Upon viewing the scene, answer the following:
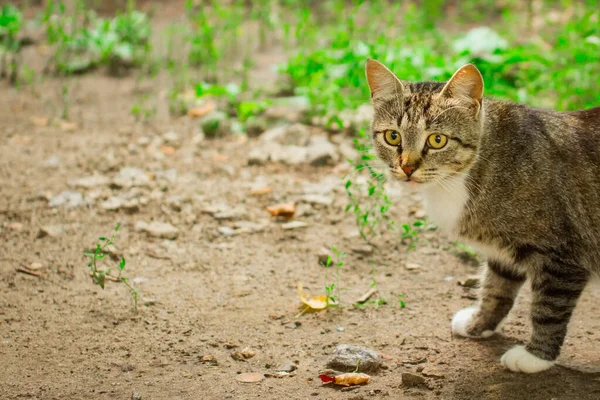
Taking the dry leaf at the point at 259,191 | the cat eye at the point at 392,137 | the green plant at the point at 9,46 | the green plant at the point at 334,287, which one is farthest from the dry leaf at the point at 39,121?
the cat eye at the point at 392,137

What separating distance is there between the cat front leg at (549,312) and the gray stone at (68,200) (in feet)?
9.93

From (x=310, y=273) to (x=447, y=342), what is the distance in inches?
39.7

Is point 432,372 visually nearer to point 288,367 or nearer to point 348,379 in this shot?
point 348,379

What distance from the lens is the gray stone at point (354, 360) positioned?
327cm

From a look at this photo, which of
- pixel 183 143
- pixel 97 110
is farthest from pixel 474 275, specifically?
pixel 97 110

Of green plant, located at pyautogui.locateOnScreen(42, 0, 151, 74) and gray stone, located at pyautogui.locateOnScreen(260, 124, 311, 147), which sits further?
green plant, located at pyautogui.locateOnScreen(42, 0, 151, 74)

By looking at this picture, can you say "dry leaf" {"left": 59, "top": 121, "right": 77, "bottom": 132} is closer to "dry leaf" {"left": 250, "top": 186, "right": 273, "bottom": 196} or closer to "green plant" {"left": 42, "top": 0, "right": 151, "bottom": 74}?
"green plant" {"left": 42, "top": 0, "right": 151, "bottom": 74}

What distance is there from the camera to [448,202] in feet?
11.2

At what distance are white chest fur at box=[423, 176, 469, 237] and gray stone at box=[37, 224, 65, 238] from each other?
7.79 ft

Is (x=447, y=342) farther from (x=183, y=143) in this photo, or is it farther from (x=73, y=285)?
(x=183, y=143)

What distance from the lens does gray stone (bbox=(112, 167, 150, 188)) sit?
5.13 m

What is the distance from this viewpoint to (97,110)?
6594 mm

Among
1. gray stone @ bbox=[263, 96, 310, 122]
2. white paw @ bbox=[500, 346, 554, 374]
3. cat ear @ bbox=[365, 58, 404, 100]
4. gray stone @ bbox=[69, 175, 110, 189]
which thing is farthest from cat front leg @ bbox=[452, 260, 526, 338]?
gray stone @ bbox=[263, 96, 310, 122]

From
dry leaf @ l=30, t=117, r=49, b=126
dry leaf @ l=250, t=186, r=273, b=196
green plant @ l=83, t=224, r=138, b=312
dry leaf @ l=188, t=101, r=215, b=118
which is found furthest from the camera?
dry leaf @ l=188, t=101, r=215, b=118
